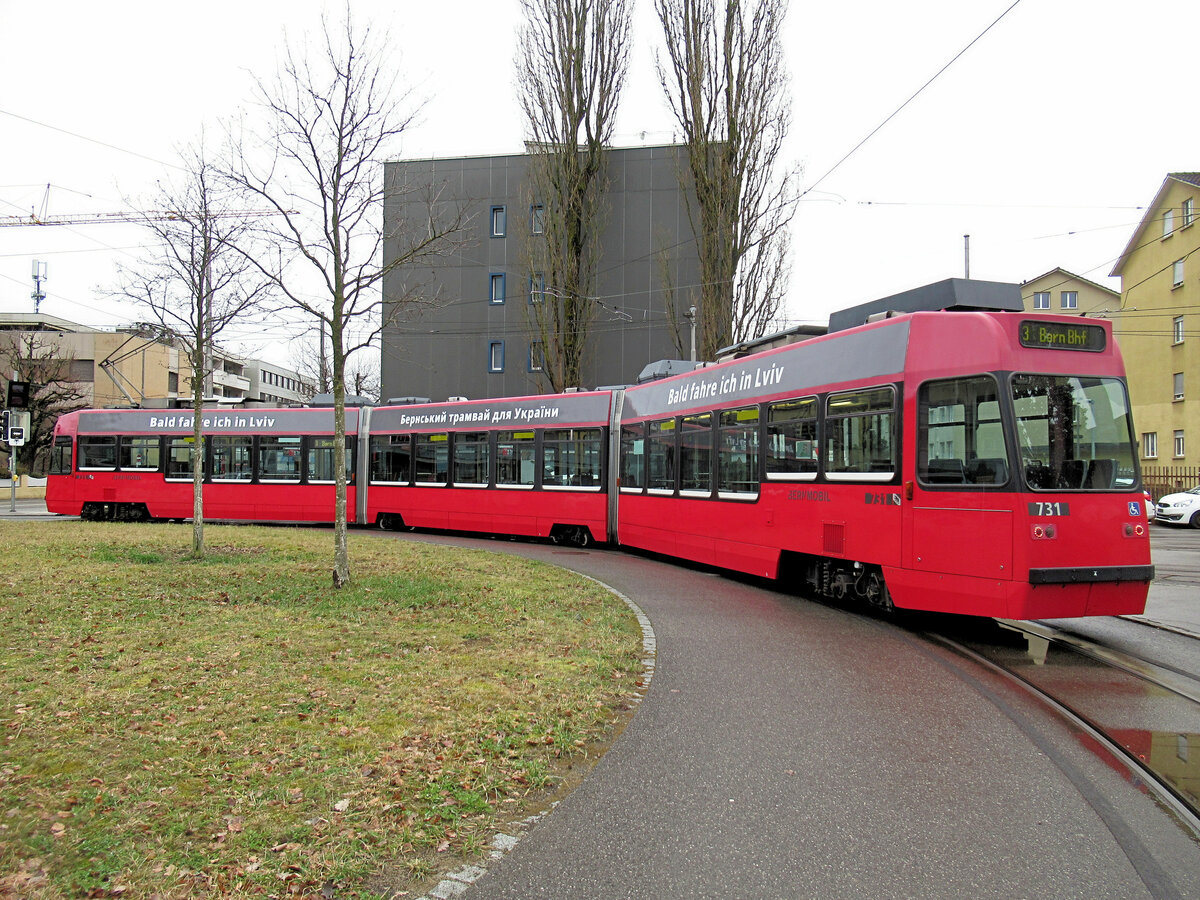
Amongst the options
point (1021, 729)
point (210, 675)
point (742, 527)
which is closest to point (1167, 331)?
point (742, 527)

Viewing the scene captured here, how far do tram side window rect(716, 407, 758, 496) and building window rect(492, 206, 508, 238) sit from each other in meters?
24.4

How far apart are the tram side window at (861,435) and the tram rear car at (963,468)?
2 centimetres

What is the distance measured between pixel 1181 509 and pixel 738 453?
846 inches

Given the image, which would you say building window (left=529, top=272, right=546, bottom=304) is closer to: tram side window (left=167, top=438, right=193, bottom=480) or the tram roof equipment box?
tram side window (left=167, top=438, right=193, bottom=480)

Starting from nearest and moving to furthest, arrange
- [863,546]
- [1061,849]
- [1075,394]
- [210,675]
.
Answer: [1061,849] < [210,675] < [1075,394] < [863,546]

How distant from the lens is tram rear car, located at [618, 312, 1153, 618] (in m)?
7.71

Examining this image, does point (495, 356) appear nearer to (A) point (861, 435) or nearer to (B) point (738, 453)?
(B) point (738, 453)

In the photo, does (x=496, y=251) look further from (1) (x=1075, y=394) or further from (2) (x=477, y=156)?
(1) (x=1075, y=394)

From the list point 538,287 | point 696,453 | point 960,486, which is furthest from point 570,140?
point 960,486

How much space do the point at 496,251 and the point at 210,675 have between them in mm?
30376

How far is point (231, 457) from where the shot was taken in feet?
78.8

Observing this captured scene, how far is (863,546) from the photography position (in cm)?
939

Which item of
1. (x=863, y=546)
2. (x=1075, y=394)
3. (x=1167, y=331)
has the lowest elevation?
(x=863, y=546)

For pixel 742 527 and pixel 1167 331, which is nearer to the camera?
pixel 742 527
